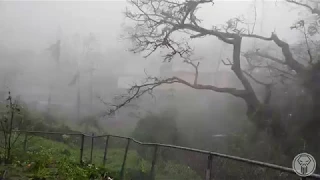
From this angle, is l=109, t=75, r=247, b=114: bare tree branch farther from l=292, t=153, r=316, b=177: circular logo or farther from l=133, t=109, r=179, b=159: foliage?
l=292, t=153, r=316, b=177: circular logo

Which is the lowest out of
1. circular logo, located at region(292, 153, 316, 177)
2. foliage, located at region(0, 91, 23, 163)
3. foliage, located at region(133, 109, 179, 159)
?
foliage, located at region(133, 109, 179, 159)

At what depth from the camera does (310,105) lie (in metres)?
18.3

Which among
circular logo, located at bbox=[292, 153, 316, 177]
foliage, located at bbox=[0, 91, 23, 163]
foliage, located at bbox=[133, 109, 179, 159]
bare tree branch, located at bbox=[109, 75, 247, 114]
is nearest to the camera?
circular logo, located at bbox=[292, 153, 316, 177]

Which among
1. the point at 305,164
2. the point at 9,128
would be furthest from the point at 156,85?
the point at 305,164

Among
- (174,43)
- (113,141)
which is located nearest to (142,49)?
(174,43)

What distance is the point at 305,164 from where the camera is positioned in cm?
292

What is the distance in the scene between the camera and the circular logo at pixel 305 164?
114 inches

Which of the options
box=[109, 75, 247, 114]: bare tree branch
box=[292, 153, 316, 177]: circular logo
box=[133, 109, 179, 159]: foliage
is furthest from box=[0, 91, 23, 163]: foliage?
box=[133, 109, 179, 159]: foliage

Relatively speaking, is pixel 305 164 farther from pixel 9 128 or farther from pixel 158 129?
pixel 158 129

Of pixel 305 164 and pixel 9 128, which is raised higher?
pixel 305 164

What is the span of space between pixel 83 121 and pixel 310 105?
32620 mm

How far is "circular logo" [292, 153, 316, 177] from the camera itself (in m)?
2.90

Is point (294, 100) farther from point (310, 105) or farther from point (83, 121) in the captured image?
point (83, 121)

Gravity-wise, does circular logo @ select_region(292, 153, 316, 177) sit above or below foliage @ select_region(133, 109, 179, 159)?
above
